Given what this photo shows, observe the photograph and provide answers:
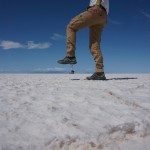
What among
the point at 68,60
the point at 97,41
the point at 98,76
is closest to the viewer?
the point at 68,60

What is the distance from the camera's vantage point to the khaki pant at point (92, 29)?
5441mm

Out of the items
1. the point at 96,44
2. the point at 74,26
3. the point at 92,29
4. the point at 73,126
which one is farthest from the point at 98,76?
the point at 73,126

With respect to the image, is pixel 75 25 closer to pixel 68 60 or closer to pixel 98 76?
pixel 68 60

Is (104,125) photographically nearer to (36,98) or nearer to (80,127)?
(80,127)

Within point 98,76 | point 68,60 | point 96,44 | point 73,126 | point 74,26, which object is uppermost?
point 74,26

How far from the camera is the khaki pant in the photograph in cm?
544

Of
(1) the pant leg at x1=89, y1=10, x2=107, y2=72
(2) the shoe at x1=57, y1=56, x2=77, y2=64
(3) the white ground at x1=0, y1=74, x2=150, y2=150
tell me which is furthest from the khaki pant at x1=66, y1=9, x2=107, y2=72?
(3) the white ground at x1=0, y1=74, x2=150, y2=150

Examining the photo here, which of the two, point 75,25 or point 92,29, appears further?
point 92,29

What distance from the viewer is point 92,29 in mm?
5898

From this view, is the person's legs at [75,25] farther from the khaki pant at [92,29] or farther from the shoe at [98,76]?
the shoe at [98,76]

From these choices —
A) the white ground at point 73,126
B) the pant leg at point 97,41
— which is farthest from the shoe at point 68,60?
the white ground at point 73,126

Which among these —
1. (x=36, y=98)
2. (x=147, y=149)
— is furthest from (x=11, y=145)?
(x=36, y=98)

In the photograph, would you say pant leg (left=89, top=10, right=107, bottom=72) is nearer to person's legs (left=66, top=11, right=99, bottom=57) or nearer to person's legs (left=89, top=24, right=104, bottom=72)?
person's legs (left=89, top=24, right=104, bottom=72)

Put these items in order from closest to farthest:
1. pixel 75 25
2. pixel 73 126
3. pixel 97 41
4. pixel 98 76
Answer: pixel 73 126 < pixel 75 25 < pixel 98 76 < pixel 97 41
